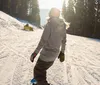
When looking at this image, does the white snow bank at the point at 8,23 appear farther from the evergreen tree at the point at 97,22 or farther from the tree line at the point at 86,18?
the evergreen tree at the point at 97,22

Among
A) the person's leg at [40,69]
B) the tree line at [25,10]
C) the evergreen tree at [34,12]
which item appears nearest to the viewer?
the person's leg at [40,69]

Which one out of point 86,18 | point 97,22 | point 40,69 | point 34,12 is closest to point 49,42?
point 40,69

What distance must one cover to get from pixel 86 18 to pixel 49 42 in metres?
41.6

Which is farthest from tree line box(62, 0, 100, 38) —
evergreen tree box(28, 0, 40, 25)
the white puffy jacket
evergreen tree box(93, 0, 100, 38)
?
the white puffy jacket

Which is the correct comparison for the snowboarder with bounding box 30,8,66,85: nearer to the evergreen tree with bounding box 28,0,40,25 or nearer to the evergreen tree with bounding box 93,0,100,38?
the evergreen tree with bounding box 93,0,100,38

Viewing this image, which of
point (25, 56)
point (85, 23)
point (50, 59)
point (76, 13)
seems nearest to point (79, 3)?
point (76, 13)

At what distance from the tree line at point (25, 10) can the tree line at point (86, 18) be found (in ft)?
54.9

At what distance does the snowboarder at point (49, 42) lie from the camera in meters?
4.07

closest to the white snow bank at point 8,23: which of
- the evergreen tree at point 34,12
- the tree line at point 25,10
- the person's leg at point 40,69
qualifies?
the person's leg at point 40,69

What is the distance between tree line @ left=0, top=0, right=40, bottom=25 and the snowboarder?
180 ft

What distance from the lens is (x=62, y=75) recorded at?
633cm

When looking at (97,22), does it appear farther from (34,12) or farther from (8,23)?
(34,12)

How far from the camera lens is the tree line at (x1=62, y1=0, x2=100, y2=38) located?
43003 millimetres

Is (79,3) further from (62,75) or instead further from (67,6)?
(62,75)
